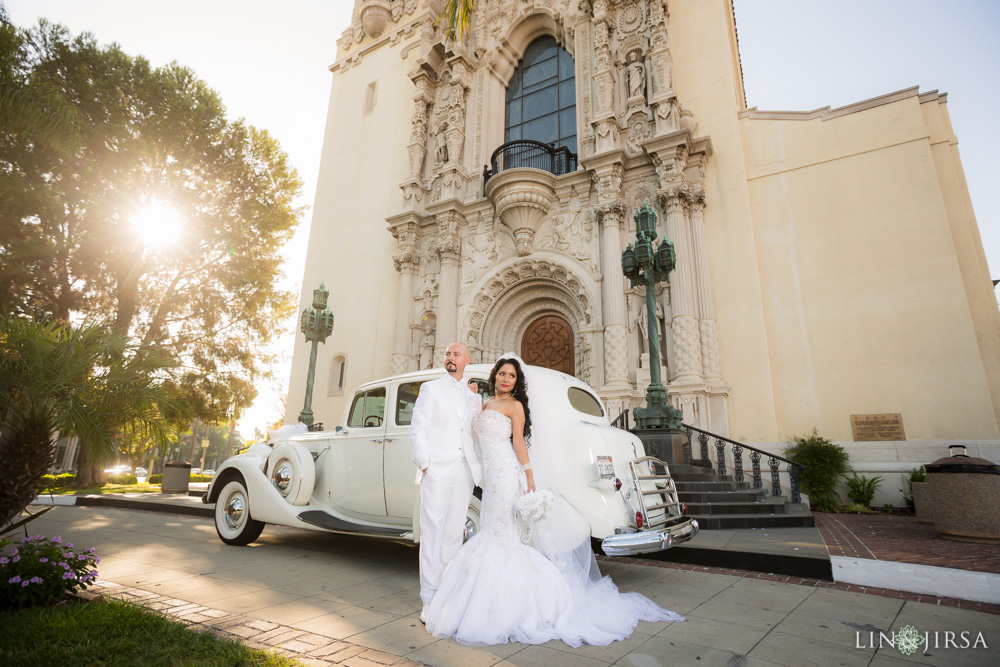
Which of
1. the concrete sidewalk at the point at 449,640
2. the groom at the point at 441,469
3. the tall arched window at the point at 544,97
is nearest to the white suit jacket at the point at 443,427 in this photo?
the groom at the point at 441,469

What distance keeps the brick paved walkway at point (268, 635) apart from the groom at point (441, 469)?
78 cm

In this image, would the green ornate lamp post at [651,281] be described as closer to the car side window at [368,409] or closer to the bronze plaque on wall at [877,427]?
the bronze plaque on wall at [877,427]

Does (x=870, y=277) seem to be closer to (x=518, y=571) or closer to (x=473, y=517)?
(x=473, y=517)

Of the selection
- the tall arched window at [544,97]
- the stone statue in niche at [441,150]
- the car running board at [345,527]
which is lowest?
the car running board at [345,527]

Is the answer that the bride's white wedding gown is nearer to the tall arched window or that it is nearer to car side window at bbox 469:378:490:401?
car side window at bbox 469:378:490:401

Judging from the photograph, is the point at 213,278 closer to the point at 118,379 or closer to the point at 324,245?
the point at 324,245

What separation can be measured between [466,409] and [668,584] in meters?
2.54

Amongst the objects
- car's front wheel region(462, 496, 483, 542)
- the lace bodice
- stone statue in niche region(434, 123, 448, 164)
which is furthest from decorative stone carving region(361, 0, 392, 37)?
car's front wheel region(462, 496, 483, 542)

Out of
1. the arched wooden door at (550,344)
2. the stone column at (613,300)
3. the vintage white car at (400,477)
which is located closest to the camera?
the vintage white car at (400,477)

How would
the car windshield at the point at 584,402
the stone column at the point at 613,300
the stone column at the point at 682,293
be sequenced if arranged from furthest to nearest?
the stone column at the point at 613,300, the stone column at the point at 682,293, the car windshield at the point at 584,402

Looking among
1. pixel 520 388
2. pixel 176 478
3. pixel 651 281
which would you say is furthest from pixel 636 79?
pixel 176 478

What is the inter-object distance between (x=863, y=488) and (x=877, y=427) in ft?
4.33

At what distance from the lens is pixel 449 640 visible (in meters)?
3.05

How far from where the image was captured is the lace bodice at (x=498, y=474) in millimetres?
3566
